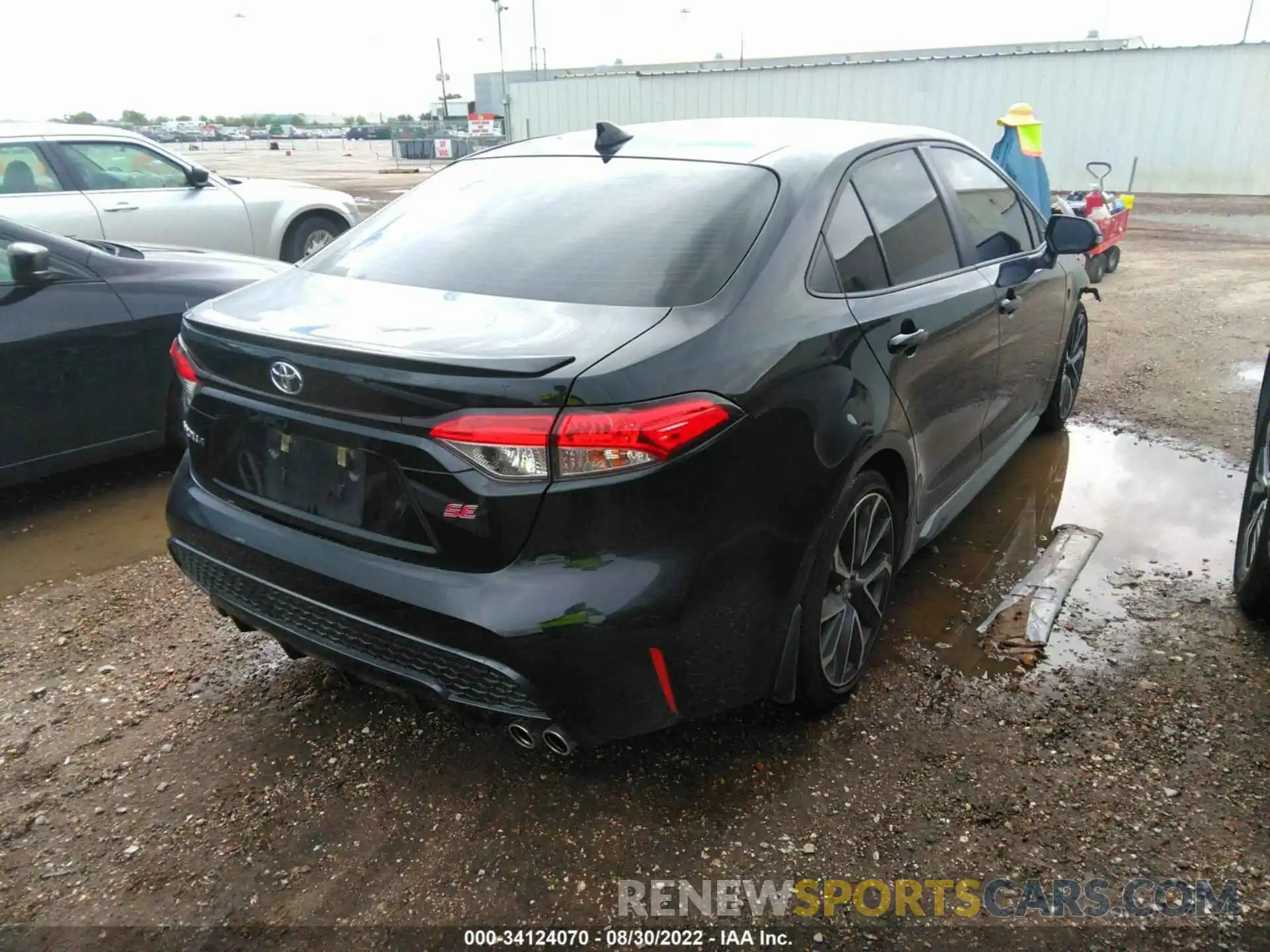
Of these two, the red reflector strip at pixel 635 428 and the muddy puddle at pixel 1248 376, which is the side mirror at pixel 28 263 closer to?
the red reflector strip at pixel 635 428

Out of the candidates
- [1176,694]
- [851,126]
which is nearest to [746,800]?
[1176,694]

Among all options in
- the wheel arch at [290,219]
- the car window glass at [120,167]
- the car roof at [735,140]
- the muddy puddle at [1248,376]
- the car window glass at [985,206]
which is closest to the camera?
the car roof at [735,140]

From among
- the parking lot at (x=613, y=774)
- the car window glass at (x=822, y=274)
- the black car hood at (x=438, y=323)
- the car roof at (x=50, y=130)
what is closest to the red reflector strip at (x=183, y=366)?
the black car hood at (x=438, y=323)

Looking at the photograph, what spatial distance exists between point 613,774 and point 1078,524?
265 centimetres

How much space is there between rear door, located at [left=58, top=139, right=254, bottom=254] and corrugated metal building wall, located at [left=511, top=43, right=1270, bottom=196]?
16535 mm

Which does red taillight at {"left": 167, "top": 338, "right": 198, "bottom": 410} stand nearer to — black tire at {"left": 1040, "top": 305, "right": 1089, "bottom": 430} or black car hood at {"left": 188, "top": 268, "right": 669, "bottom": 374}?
black car hood at {"left": 188, "top": 268, "right": 669, "bottom": 374}

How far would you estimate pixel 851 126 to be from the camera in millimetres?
3137

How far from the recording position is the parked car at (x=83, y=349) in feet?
12.9

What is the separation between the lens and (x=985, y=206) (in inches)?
147

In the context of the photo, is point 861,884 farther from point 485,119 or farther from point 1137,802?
point 485,119

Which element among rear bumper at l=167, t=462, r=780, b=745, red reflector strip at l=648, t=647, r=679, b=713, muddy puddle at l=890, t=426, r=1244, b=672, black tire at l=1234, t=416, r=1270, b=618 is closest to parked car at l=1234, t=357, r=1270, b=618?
black tire at l=1234, t=416, r=1270, b=618

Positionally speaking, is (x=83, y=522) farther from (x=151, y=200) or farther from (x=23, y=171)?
(x=151, y=200)

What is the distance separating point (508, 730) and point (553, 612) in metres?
0.36

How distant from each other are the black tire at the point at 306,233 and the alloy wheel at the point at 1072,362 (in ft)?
21.3
